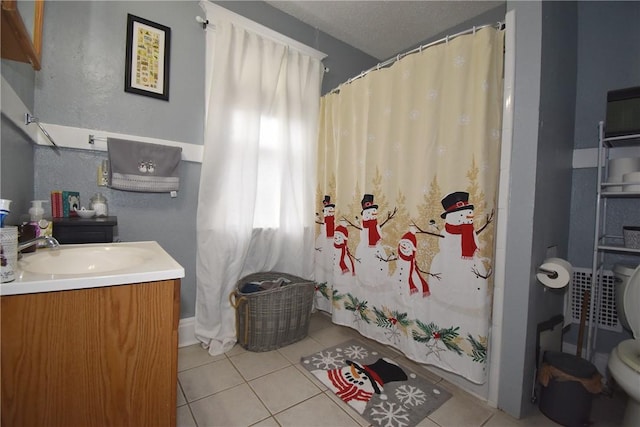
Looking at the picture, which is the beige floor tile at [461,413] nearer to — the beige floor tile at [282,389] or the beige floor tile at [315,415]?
the beige floor tile at [315,415]

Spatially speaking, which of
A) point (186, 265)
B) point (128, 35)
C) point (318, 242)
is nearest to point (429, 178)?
point (318, 242)

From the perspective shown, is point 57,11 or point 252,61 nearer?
point 57,11

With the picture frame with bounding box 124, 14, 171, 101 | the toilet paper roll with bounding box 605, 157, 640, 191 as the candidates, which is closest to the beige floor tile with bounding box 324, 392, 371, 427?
the toilet paper roll with bounding box 605, 157, 640, 191

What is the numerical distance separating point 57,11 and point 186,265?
164 cm

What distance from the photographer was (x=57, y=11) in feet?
4.85

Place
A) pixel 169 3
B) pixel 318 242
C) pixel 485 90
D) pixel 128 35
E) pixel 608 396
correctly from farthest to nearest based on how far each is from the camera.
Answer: pixel 318 242
pixel 169 3
pixel 128 35
pixel 608 396
pixel 485 90

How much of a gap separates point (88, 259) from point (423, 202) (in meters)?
1.68

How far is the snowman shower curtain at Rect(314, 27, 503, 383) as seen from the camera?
136 cm

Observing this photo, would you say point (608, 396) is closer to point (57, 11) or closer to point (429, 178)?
point (429, 178)

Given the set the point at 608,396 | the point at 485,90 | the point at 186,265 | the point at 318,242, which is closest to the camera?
the point at 485,90

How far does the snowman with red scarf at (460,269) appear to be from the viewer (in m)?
1.36

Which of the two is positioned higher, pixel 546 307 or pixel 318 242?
pixel 318 242

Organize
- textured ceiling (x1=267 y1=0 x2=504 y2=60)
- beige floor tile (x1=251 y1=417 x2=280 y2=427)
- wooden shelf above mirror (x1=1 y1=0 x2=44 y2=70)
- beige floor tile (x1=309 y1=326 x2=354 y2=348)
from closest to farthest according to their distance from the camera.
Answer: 1. wooden shelf above mirror (x1=1 y1=0 x2=44 y2=70)
2. beige floor tile (x1=251 y1=417 x2=280 y2=427)
3. beige floor tile (x1=309 y1=326 x2=354 y2=348)
4. textured ceiling (x1=267 y1=0 x2=504 y2=60)

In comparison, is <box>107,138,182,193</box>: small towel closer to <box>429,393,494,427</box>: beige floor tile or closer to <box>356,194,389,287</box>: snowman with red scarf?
<box>356,194,389,287</box>: snowman with red scarf
